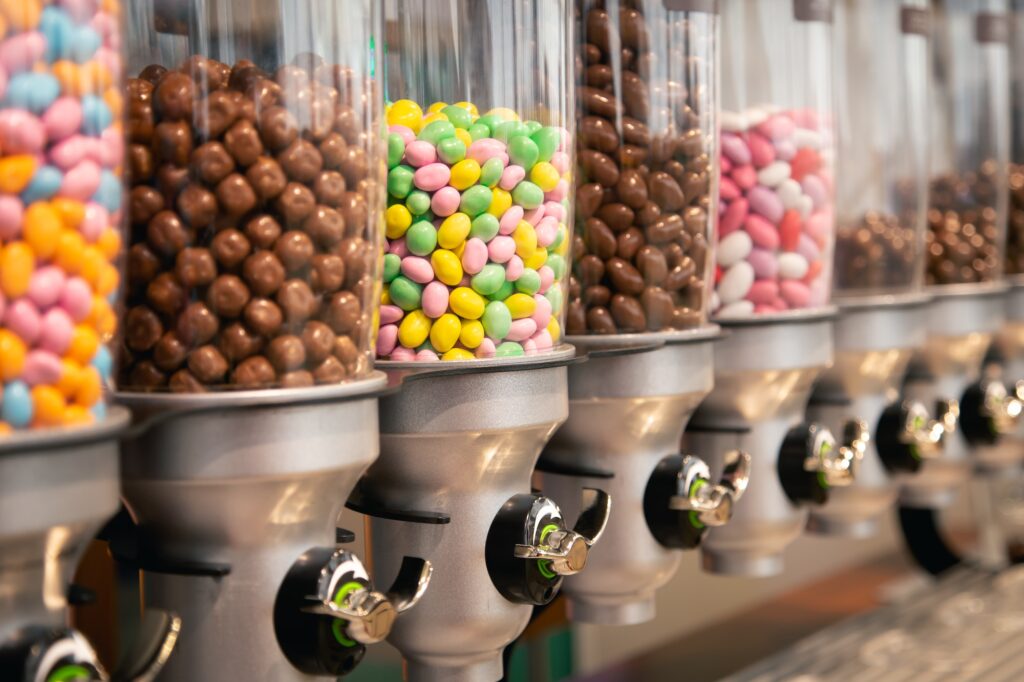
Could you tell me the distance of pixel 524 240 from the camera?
2.73ft

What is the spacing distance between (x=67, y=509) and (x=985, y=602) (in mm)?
1517

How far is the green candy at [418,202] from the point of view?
0.80 meters

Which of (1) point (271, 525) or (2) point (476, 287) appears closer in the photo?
(1) point (271, 525)

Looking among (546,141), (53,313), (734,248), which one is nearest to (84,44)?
(53,313)

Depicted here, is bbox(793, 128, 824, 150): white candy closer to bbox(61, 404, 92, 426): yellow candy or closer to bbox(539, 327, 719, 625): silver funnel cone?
bbox(539, 327, 719, 625): silver funnel cone

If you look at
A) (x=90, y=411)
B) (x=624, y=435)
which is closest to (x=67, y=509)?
(x=90, y=411)

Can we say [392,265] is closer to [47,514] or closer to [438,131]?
[438,131]

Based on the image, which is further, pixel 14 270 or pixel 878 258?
pixel 878 258

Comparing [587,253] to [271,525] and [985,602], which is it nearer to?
[271,525]

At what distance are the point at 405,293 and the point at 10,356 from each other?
303mm

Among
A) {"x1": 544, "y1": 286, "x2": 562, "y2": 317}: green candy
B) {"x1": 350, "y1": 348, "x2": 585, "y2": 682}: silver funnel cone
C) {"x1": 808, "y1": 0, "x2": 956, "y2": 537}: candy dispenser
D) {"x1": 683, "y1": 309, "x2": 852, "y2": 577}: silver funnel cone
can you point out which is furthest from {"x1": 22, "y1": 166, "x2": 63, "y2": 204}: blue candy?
{"x1": 808, "y1": 0, "x2": 956, "y2": 537}: candy dispenser

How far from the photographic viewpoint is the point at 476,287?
0.81 meters

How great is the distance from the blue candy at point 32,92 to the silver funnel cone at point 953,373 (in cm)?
101

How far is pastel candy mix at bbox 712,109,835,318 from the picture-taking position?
1.08 meters
